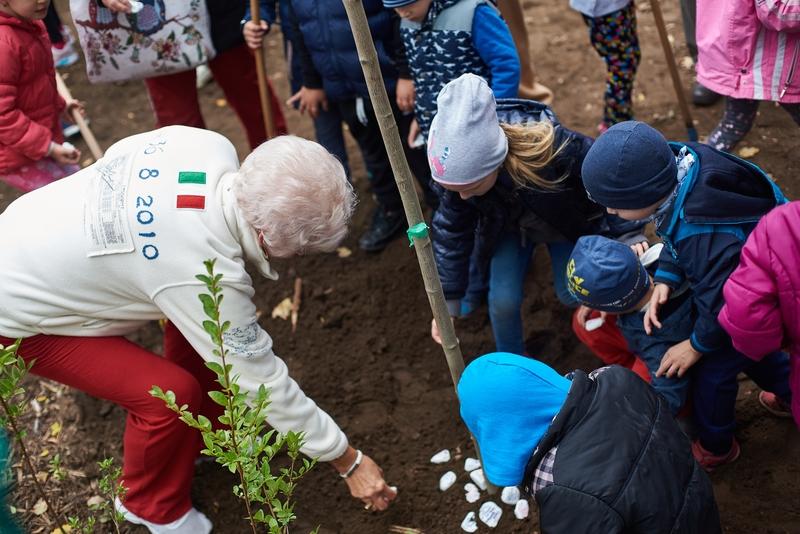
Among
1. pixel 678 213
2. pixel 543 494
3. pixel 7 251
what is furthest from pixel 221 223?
pixel 678 213

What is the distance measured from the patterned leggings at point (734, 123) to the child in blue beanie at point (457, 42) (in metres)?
1.20

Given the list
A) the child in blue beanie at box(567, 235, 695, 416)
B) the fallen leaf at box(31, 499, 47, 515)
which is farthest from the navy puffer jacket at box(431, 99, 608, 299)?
the fallen leaf at box(31, 499, 47, 515)

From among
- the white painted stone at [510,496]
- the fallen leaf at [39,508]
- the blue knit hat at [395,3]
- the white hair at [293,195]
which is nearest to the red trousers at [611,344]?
the white painted stone at [510,496]

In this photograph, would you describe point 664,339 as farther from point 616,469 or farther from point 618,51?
point 618,51

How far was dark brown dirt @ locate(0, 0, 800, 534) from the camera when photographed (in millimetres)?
3031

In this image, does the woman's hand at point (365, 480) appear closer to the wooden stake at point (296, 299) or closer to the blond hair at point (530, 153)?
the blond hair at point (530, 153)

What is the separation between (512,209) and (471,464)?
1.03 m

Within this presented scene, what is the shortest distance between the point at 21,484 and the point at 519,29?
3.35 meters

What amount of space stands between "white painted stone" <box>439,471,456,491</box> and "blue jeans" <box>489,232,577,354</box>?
24.3 inches

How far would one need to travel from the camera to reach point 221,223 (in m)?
2.43

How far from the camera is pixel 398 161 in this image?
228 cm

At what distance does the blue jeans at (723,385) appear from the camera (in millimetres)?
2676

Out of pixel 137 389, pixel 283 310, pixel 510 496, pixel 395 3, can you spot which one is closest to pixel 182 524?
pixel 137 389

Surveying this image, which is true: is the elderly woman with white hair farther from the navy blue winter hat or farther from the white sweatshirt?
the navy blue winter hat
